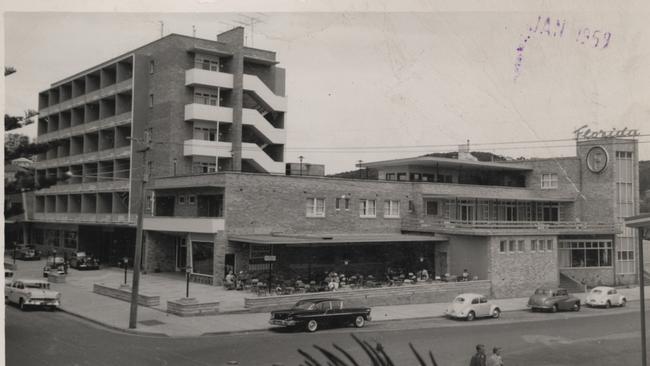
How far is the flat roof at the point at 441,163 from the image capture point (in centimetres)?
4191

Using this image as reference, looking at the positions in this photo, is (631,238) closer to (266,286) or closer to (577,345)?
(577,345)

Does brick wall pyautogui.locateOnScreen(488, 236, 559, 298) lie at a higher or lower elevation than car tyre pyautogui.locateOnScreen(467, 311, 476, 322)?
higher

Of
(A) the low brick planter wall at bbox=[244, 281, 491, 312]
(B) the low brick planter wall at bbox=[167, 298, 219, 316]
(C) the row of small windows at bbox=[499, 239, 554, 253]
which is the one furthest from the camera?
(C) the row of small windows at bbox=[499, 239, 554, 253]

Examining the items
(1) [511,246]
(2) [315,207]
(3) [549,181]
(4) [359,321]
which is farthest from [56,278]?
(3) [549,181]

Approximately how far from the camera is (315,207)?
1387 inches

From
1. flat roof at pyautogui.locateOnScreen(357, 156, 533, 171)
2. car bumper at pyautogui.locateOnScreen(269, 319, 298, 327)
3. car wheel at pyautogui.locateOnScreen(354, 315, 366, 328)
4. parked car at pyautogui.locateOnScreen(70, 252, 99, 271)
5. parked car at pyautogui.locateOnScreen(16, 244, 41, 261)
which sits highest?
flat roof at pyautogui.locateOnScreen(357, 156, 533, 171)

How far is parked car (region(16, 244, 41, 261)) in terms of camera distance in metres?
38.4

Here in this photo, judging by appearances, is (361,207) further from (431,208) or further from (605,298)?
(605,298)

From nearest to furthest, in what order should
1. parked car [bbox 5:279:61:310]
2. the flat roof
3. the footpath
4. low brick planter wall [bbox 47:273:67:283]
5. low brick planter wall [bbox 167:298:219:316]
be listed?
the footpath
low brick planter wall [bbox 167:298:219:316]
parked car [bbox 5:279:61:310]
low brick planter wall [bbox 47:273:67:283]
the flat roof

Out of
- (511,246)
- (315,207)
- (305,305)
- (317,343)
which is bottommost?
(317,343)

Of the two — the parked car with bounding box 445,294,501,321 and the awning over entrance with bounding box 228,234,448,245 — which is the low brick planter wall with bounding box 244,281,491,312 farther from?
the awning over entrance with bounding box 228,234,448,245

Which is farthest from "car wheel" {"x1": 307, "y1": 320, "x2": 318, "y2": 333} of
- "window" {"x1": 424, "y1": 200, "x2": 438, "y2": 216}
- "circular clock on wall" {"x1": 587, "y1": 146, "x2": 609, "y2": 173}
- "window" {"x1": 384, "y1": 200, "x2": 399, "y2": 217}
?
"circular clock on wall" {"x1": 587, "y1": 146, "x2": 609, "y2": 173}

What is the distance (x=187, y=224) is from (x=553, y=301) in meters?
19.7

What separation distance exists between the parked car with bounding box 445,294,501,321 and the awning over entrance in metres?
7.40
